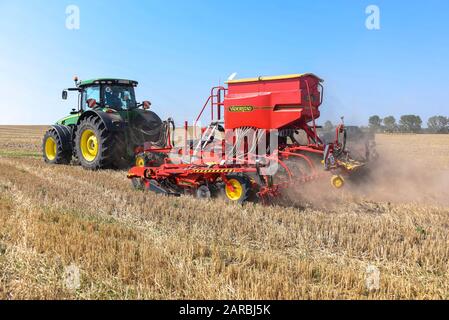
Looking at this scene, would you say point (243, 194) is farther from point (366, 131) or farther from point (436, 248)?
point (366, 131)

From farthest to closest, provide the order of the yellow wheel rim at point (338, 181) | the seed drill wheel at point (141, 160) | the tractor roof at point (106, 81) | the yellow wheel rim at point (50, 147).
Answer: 1. the yellow wheel rim at point (50, 147)
2. the tractor roof at point (106, 81)
3. the seed drill wheel at point (141, 160)
4. the yellow wheel rim at point (338, 181)

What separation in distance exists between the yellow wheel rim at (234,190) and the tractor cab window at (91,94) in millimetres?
5561

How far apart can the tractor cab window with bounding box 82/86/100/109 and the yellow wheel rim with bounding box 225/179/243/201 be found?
556 centimetres

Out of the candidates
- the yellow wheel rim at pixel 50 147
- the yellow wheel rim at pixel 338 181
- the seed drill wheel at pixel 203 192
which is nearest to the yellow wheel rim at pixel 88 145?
the yellow wheel rim at pixel 50 147

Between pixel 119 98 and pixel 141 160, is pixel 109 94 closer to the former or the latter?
pixel 119 98

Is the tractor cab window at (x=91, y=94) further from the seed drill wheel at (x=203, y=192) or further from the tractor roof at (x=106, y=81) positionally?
the seed drill wheel at (x=203, y=192)

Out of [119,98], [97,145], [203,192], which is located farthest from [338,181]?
[119,98]

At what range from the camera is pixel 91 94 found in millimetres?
9914

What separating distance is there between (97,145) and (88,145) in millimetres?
759

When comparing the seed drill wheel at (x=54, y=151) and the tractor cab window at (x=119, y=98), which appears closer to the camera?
the tractor cab window at (x=119, y=98)

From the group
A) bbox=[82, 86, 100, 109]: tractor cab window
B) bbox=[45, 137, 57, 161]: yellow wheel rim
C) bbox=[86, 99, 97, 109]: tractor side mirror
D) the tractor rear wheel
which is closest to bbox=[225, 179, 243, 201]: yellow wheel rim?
the tractor rear wheel

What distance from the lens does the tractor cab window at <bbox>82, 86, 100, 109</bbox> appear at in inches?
384

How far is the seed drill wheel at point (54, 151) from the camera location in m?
10.6
